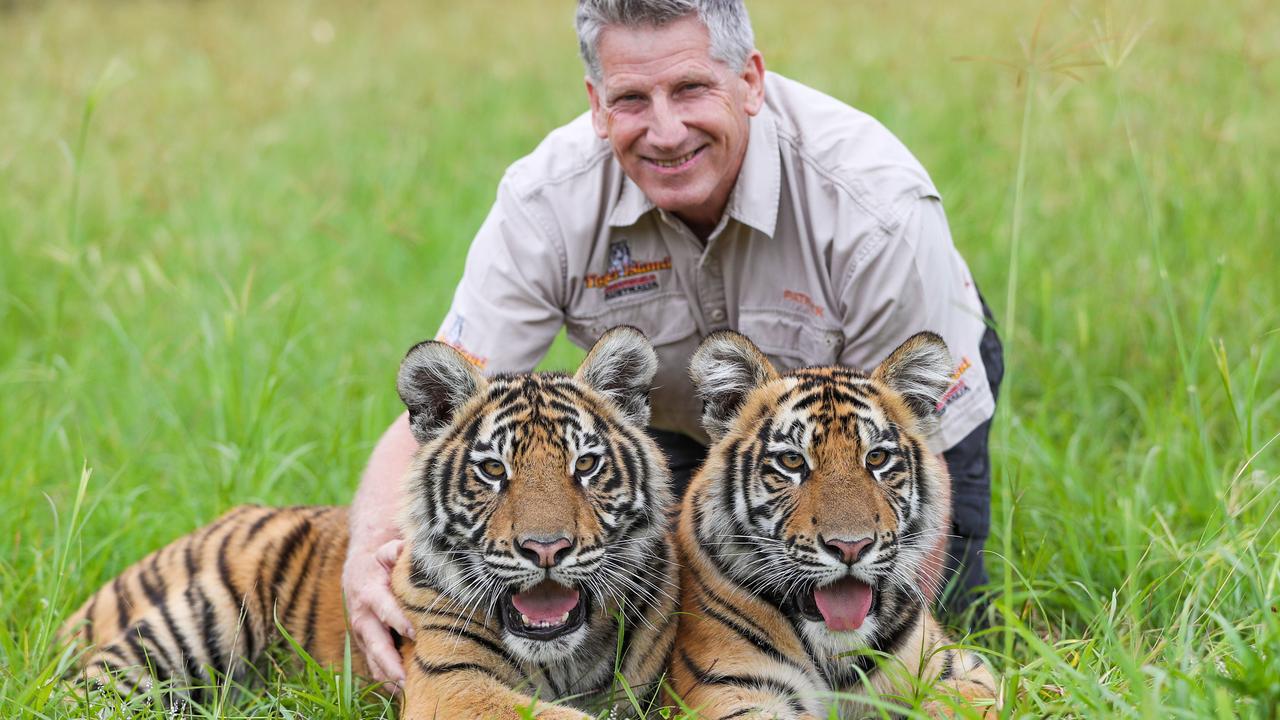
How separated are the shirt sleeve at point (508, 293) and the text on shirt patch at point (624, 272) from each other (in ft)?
0.43

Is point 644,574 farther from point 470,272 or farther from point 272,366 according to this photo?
point 272,366

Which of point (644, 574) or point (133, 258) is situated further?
point (133, 258)

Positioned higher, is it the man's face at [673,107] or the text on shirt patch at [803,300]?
the man's face at [673,107]

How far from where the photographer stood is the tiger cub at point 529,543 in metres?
2.45

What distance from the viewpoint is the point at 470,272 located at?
3537mm

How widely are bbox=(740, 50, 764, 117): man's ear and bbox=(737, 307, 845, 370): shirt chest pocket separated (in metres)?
0.61

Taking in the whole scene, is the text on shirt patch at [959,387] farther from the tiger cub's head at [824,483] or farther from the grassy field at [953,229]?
the tiger cub's head at [824,483]

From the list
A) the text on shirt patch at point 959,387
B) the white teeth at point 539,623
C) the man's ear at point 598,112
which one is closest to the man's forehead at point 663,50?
the man's ear at point 598,112

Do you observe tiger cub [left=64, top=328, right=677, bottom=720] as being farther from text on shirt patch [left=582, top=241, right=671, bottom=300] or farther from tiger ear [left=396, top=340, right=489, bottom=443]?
text on shirt patch [left=582, top=241, right=671, bottom=300]

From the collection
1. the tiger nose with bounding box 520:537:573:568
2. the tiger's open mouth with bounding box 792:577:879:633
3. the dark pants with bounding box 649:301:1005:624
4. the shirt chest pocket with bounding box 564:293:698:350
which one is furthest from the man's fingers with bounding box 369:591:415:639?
the shirt chest pocket with bounding box 564:293:698:350

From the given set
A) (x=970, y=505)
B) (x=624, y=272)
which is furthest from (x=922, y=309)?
(x=624, y=272)

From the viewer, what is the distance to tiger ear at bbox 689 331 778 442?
8.75 ft

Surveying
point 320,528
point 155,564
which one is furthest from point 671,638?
point 155,564

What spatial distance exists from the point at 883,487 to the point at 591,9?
1.55 m
